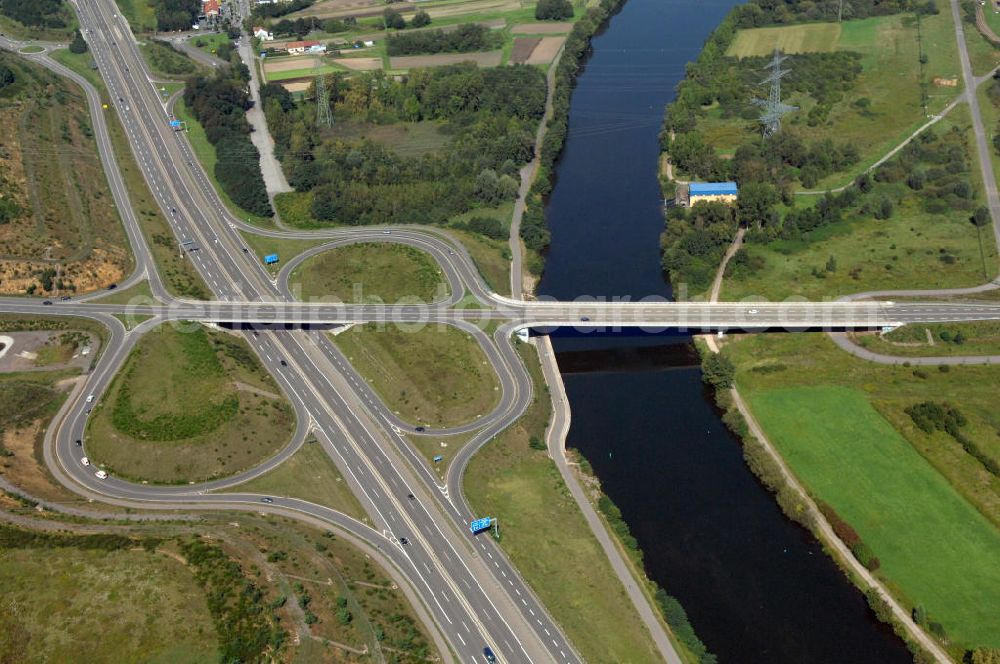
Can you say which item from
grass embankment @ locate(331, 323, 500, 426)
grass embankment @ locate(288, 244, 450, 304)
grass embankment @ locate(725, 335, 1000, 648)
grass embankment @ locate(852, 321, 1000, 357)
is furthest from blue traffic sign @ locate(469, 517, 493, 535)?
grass embankment @ locate(852, 321, 1000, 357)

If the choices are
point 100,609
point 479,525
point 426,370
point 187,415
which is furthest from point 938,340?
point 100,609

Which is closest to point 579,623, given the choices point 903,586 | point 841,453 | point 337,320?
point 903,586

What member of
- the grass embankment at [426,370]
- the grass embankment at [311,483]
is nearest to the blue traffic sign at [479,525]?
the grass embankment at [311,483]

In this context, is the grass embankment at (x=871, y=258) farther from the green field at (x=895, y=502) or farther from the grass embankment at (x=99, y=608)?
the grass embankment at (x=99, y=608)

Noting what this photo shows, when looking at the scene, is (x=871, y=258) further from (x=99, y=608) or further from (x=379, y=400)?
(x=99, y=608)

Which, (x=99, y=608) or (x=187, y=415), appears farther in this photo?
(x=187, y=415)

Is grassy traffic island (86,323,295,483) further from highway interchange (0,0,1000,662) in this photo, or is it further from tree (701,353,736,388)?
tree (701,353,736,388)
